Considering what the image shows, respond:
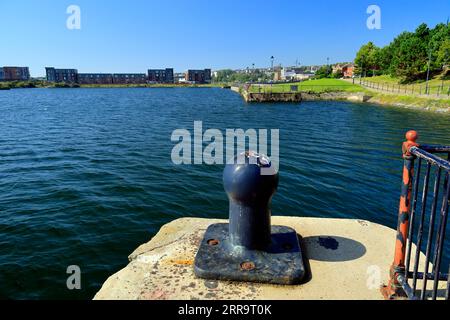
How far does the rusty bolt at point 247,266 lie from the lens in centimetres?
377

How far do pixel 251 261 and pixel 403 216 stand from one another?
69.7 inches

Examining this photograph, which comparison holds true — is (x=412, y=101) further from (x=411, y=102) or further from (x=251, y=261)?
(x=251, y=261)

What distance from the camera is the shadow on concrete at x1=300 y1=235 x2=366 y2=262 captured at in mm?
4223

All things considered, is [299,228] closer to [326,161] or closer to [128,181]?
[128,181]

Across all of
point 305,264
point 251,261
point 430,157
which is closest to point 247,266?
point 251,261

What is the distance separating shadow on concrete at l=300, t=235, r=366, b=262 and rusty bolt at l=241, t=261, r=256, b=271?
0.86 metres

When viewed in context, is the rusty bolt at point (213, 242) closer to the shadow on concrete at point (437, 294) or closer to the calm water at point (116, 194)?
the shadow on concrete at point (437, 294)

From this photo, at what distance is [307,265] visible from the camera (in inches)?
159

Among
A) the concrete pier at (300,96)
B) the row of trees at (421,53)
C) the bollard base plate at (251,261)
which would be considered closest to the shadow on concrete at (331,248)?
the bollard base plate at (251,261)

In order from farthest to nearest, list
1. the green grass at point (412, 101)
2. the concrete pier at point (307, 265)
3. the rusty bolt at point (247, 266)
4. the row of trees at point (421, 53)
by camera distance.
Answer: the row of trees at point (421, 53)
the green grass at point (412, 101)
the rusty bolt at point (247, 266)
the concrete pier at point (307, 265)

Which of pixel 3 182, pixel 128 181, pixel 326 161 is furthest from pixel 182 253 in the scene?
pixel 326 161

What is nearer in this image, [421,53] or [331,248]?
[331,248]

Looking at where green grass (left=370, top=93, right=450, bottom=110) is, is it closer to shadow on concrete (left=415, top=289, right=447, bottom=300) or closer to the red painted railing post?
shadow on concrete (left=415, top=289, right=447, bottom=300)
